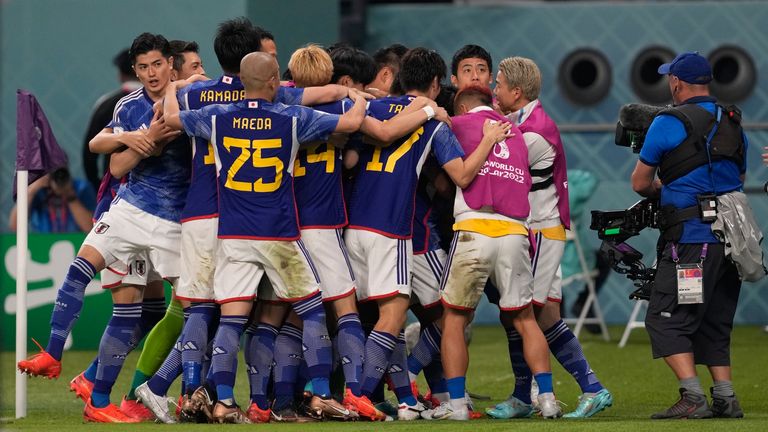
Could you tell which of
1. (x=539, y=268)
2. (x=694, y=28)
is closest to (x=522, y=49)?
(x=694, y=28)

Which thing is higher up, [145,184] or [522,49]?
[522,49]

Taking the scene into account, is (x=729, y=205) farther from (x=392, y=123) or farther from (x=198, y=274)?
(x=198, y=274)

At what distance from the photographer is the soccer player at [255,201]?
24.2ft

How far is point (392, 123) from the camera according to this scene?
303 inches

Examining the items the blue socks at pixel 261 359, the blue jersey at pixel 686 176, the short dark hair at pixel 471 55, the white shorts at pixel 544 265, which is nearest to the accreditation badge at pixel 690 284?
the blue jersey at pixel 686 176

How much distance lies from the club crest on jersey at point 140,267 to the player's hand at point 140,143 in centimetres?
70

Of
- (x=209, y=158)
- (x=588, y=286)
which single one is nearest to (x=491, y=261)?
(x=209, y=158)

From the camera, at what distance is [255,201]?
7.41 m

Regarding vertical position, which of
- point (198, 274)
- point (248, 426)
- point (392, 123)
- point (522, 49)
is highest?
point (522, 49)

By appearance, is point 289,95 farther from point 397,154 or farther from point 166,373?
point 166,373

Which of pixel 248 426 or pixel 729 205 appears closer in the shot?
pixel 248 426

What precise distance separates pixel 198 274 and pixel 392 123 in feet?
4.36

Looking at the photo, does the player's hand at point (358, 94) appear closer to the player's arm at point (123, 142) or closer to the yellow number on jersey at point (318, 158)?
the yellow number on jersey at point (318, 158)

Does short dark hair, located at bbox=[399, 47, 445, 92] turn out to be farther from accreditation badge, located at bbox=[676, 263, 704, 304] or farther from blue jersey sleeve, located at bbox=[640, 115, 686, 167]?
accreditation badge, located at bbox=[676, 263, 704, 304]
